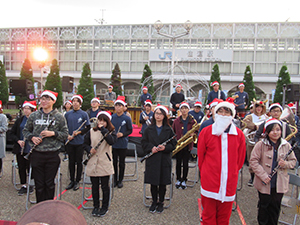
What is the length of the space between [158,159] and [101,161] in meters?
1.06

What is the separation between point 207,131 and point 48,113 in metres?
2.72

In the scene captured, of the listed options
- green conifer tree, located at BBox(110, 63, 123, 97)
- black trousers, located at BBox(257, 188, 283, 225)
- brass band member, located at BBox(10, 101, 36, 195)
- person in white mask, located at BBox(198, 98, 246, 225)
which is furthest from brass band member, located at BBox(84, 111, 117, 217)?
green conifer tree, located at BBox(110, 63, 123, 97)

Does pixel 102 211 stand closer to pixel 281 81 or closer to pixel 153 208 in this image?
pixel 153 208

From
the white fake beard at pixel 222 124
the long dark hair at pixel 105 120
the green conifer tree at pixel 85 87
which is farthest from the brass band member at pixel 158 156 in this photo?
the green conifer tree at pixel 85 87

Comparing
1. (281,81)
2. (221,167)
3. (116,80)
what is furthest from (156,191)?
(281,81)

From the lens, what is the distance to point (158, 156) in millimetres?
4117

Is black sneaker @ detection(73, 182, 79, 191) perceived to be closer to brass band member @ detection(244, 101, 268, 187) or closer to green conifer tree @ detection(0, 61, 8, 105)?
brass band member @ detection(244, 101, 268, 187)

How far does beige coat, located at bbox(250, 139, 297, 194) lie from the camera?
3418 millimetres

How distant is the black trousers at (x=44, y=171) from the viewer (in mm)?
3654

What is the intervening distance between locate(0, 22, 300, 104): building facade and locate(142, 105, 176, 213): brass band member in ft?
81.2

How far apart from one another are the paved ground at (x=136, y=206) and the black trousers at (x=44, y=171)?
65 centimetres

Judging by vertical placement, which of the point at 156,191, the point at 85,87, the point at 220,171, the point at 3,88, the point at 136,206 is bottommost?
the point at 136,206

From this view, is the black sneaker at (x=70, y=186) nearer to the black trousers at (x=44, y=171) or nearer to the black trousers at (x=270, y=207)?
the black trousers at (x=44, y=171)

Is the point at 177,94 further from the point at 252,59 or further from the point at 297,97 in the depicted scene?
the point at 252,59
